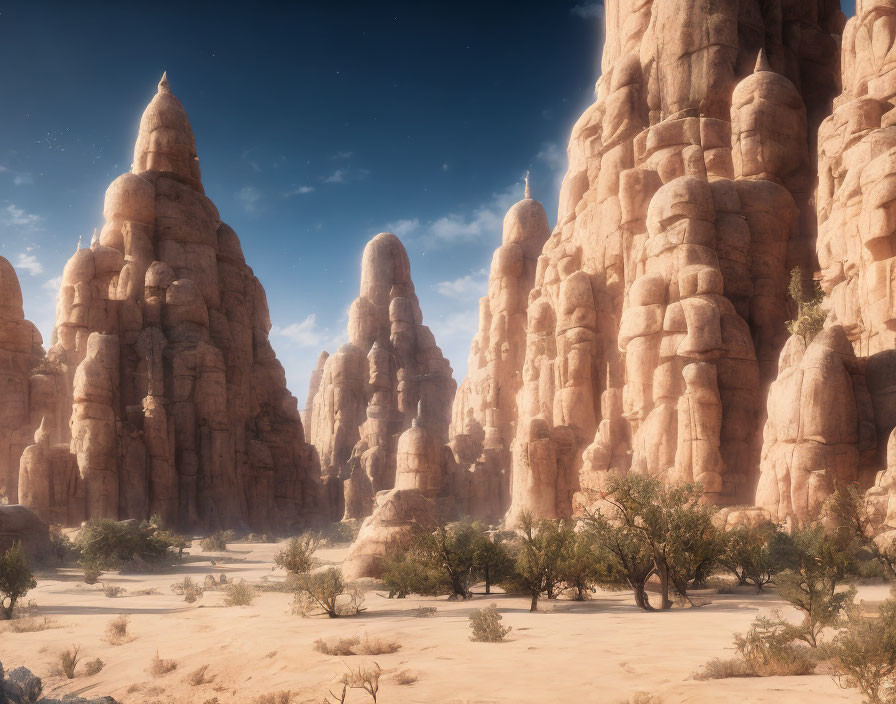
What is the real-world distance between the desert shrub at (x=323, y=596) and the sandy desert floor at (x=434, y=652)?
0.29m

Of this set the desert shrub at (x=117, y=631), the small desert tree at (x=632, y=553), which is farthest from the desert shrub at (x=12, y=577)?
the small desert tree at (x=632, y=553)

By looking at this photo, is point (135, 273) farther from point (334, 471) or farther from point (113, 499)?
point (334, 471)

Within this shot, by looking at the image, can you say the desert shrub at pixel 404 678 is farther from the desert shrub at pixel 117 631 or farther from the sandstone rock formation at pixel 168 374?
the sandstone rock formation at pixel 168 374

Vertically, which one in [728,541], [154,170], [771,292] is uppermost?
[154,170]

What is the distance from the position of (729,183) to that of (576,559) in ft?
64.1

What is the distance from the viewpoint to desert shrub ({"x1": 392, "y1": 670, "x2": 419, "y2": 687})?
7965 millimetres

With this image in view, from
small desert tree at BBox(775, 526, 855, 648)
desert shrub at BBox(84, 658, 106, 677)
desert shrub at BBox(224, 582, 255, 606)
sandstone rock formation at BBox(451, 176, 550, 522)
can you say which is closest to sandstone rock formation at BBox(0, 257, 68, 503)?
sandstone rock formation at BBox(451, 176, 550, 522)

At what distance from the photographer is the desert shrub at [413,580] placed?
47.5ft

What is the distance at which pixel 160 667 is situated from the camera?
32.3 feet

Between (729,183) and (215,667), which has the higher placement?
(729,183)

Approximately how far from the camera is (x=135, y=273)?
3703 centimetres

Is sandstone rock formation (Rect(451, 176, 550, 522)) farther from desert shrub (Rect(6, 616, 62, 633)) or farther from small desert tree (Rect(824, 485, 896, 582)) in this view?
desert shrub (Rect(6, 616, 62, 633))

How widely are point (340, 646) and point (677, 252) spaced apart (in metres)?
20.9

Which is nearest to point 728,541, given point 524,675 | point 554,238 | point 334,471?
point 524,675
